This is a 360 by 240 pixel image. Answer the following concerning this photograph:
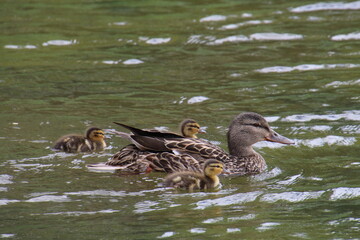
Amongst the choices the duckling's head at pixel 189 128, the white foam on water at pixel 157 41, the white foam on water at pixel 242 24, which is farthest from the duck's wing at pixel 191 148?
the white foam on water at pixel 242 24

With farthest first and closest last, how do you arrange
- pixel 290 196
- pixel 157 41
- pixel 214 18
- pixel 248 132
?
pixel 214 18 → pixel 157 41 → pixel 248 132 → pixel 290 196

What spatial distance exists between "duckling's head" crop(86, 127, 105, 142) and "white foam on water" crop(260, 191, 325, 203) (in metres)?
2.24

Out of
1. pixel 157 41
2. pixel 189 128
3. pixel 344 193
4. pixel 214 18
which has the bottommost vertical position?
pixel 344 193

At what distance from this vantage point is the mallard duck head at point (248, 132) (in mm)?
8430

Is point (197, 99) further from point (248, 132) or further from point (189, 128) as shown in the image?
point (248, 132)

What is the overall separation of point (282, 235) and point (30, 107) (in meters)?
4.86

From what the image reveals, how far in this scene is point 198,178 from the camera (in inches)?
291

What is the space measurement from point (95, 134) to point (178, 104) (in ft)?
6.19

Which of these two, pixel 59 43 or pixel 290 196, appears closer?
pixel 290 196

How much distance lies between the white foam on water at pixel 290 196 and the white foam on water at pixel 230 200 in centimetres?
10

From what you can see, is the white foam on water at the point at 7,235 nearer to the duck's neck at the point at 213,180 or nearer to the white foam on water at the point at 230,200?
the white foam on water at the point at 230,200

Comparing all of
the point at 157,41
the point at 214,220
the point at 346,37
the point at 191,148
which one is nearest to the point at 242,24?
the point at 157,41

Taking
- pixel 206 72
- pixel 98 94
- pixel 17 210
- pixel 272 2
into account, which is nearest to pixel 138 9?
pixel 272 2

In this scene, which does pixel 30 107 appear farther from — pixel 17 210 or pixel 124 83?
pixel 17 210
